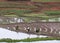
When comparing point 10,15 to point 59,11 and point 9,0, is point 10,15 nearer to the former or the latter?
point 9,0

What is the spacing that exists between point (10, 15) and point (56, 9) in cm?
86

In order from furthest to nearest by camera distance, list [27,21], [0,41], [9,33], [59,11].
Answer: [59,11]
[27,21]
[9,33]
[0,41]

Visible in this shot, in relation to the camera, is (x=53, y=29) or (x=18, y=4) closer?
(x=53, y=29)

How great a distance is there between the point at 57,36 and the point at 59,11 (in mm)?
687

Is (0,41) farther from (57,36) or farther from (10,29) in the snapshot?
(57,36)

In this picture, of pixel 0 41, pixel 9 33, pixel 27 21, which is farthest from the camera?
pixel 27 21

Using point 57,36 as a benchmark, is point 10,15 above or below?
above

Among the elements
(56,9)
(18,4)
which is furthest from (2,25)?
(56,9)

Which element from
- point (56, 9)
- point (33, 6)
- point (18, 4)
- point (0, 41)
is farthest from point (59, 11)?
point (0, 41)

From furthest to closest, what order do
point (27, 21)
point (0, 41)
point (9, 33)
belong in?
point (27, 21)
point (9, 33)
point (0, 41)

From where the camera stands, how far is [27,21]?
10.5 ft

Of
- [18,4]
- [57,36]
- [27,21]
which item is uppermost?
[18,4]

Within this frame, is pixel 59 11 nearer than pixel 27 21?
No

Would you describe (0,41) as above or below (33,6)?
below
